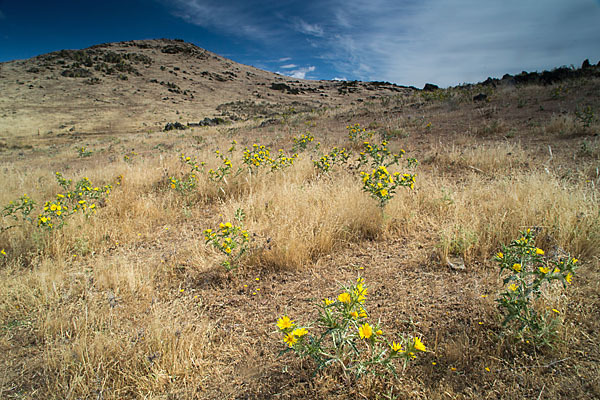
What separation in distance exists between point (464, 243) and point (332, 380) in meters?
1.74

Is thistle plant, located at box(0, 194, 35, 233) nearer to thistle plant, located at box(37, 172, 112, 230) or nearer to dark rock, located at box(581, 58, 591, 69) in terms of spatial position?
thistle plant, located at box(37, 172, 112, 230)

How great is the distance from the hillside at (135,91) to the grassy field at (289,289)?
21.1m

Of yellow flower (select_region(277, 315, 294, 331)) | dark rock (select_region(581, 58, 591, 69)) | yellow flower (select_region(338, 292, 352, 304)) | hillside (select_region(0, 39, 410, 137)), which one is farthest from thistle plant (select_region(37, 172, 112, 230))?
dark rock (select_region(581, 58, 591, 69))

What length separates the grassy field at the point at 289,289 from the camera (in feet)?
4.91

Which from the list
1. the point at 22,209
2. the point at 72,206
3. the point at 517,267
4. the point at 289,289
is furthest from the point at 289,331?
the point at 72,206

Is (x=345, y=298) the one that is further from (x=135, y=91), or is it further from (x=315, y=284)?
(x=135, y=91)

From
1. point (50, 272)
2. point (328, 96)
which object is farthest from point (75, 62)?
point (50, 272)

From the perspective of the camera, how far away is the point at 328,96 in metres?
42.1

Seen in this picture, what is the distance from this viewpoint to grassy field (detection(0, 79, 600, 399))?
1.50 metres

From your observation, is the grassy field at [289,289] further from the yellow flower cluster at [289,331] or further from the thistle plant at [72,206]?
the yellow flower cluster at [289,331]

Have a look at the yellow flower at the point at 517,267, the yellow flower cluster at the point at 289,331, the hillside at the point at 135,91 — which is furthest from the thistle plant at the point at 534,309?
the hillside at the point at 135,91

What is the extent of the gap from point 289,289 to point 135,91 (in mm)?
41051

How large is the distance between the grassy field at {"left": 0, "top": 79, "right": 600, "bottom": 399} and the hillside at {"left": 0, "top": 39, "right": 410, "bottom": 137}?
2107cm

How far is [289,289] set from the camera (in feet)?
7.78
